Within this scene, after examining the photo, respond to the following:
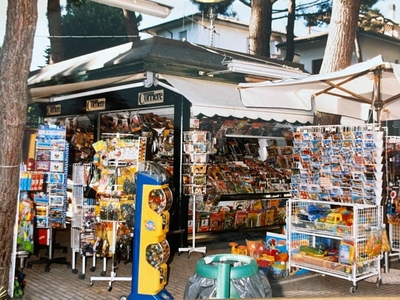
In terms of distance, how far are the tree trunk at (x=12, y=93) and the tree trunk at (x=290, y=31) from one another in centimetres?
393

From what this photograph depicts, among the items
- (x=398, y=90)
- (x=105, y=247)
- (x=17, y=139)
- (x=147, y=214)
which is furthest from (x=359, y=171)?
(x=17, y=139)

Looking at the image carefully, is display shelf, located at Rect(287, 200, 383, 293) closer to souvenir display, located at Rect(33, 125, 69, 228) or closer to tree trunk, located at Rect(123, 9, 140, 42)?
souvenir display, located at Rect(33, 125, 69, 228)

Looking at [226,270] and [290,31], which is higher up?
[290,31]

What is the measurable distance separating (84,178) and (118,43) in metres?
2.44

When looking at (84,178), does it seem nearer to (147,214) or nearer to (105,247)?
(105,247)

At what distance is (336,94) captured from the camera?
6.84 m

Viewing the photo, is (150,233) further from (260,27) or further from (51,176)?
(260,27)

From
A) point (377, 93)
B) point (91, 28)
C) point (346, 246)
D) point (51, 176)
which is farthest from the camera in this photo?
point (91, 28)

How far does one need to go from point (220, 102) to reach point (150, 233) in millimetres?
2480

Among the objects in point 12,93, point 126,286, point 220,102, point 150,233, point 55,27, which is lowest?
point 126,286

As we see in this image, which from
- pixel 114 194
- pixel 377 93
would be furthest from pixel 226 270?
pixel 377 93

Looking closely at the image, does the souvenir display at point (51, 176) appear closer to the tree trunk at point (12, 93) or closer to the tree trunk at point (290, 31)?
the tree trunk at point (12, 93)

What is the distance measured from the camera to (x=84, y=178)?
240 inches

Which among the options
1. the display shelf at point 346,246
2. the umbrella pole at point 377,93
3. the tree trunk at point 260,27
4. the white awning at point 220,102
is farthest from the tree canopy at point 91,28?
the display shelf at point 346,246
